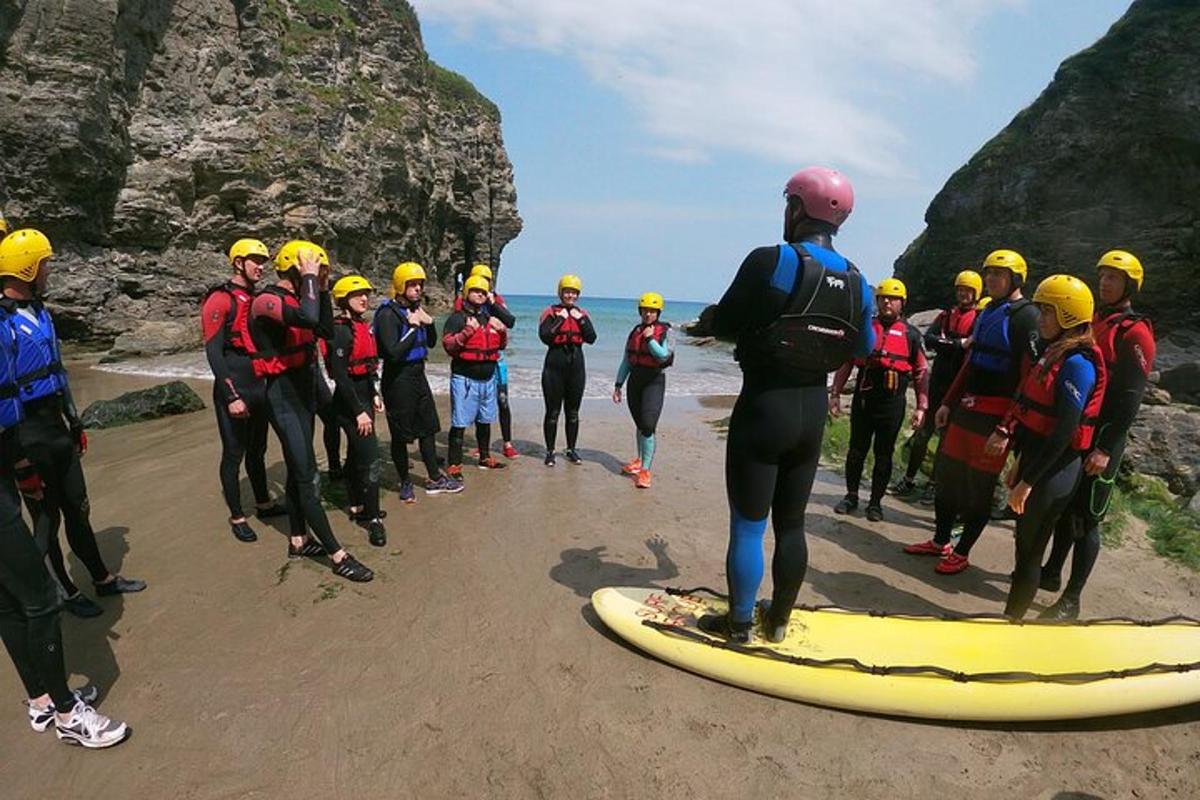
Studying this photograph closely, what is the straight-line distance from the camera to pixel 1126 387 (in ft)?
13.6

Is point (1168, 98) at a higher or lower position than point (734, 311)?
higher

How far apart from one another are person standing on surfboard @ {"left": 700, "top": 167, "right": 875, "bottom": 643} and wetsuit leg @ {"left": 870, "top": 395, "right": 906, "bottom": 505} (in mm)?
3156

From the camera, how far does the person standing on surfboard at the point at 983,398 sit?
4.73 m

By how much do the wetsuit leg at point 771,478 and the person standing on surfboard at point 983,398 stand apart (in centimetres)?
198

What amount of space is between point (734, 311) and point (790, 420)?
645 mm

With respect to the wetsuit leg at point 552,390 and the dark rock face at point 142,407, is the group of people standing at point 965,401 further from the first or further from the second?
the dark rock face at point 142,407

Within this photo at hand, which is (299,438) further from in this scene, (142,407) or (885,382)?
(142,407)

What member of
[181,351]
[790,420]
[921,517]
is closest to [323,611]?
[790,420]

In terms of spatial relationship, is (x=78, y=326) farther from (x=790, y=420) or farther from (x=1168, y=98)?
(x=1168, y=98)

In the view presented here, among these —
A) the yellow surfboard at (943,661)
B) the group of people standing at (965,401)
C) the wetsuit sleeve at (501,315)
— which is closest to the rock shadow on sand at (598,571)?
the yellow surfboard at (943,661)

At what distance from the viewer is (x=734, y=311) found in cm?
319

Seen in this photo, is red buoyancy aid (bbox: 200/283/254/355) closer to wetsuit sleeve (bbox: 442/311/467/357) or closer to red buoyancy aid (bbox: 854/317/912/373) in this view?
wetsuit sleeve (bbox: 442/311/467/357)

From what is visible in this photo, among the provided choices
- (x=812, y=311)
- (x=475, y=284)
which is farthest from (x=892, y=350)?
(x=475, y=284)

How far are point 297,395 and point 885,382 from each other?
535 centimetres
